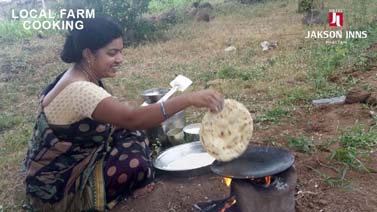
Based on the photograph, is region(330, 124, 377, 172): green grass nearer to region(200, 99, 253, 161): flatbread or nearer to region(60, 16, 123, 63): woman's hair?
A: region(200, 99, 253, 161): flatbread

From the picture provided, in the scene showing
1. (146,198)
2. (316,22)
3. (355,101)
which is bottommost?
(146,198)

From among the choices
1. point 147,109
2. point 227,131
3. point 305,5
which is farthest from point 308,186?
point 305,5

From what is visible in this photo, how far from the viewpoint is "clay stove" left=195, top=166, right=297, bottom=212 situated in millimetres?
2268

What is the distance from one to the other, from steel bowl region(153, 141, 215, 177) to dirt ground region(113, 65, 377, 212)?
6cm

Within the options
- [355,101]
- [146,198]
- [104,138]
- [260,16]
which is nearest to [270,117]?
[355,101]

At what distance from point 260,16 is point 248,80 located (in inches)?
181

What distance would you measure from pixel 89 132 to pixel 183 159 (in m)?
1.00

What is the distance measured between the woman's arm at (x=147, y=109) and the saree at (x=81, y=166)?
0.80 feet

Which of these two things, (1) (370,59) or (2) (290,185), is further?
(1) (370,59)

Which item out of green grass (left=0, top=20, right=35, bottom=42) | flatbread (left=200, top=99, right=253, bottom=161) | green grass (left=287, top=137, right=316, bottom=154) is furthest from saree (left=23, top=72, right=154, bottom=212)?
green grass (left=0, top=20, right=35, bottom=42)

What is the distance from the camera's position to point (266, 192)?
2.26 meters

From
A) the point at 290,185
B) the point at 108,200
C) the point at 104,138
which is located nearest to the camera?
the point at 290,185

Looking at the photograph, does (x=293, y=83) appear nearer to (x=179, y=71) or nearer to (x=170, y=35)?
(x=179, y=71)

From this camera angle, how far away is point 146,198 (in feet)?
9.95
